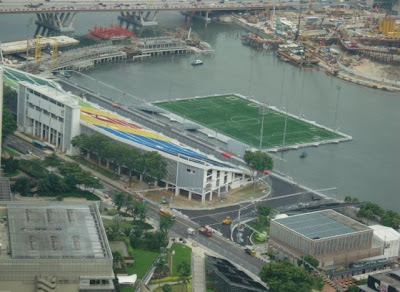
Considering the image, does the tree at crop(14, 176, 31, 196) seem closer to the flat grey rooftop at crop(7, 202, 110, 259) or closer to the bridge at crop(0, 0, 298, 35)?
the flat grey rooftop at crop(7, 202, 110, 259)

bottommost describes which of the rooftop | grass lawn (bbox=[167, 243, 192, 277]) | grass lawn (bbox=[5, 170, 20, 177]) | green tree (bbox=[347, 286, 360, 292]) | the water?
the water

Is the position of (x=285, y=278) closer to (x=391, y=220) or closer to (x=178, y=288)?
(x=178, y=288)

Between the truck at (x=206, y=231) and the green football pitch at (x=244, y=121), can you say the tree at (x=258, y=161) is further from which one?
the green football pitch at (x=244, y=121)

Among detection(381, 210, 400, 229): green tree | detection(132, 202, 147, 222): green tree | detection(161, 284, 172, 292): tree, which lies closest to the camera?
detection(161, 284, 172, 292): tree

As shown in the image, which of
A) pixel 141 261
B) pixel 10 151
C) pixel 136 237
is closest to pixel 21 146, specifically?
pixel 10 151

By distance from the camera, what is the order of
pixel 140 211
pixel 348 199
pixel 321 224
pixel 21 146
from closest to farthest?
pixel 321 224, pixel 140 211, pixel 348 199, pixel 21 146

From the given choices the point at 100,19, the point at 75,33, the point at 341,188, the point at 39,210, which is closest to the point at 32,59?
the point at 75,33

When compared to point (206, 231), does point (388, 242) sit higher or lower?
higher

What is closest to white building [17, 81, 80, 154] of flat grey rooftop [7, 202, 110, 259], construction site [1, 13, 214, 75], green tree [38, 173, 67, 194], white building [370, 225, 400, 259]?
green tree [38, 173, 67, 194]

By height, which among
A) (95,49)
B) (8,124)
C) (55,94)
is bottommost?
(95,49)
